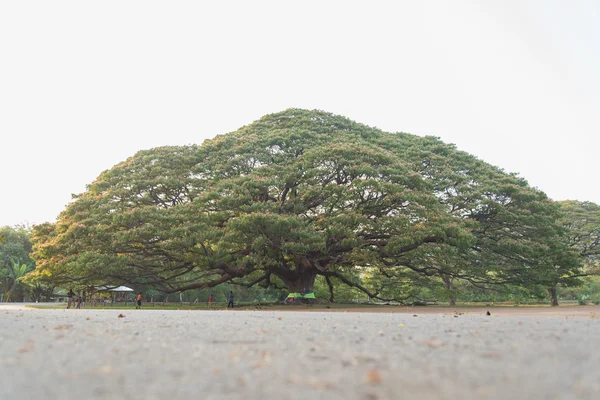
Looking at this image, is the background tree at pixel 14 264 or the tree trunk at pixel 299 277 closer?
the tree trunk at pixel 299 277

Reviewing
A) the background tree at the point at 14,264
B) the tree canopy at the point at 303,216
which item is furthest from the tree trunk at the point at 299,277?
the background tree at the point at 14,264

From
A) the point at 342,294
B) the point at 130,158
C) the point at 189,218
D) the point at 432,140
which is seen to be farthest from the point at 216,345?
the point at 342,294

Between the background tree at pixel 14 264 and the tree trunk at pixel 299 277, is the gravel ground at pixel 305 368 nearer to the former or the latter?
the tree trunk at pixel 299 277

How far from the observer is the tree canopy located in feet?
65.5

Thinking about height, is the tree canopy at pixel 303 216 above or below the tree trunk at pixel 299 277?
above

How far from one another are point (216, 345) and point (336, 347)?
1400mm

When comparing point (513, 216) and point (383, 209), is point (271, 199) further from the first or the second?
point (513, 216)

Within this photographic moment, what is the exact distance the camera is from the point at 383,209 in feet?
73.0

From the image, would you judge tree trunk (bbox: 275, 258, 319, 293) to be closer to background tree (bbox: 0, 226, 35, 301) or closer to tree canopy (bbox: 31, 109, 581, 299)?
tree canopy (bbox: 31, 109, 581, 299)

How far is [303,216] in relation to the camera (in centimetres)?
2112

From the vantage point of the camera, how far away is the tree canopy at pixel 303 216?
65.5 feet

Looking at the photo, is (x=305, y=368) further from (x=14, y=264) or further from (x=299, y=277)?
(x=14, y=264)

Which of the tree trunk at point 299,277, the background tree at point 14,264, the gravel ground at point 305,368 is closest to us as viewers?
the gravel ground at point 305,368

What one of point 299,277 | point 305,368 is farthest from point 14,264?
point 305,368
